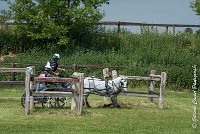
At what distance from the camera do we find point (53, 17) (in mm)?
34938

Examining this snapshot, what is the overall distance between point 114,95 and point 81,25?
16.1m

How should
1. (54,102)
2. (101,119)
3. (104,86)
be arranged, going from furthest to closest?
(104,86), (54,102), (101,119)

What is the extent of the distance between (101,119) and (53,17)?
64.1ft

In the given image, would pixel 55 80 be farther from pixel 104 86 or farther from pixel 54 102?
pixel 104 86

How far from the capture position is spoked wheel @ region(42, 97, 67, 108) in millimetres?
18656

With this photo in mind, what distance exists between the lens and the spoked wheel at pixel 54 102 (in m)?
18.7

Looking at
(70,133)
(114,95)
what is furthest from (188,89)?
(70,133)

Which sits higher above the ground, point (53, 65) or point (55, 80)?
point (53, 65)

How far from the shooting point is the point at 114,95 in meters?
19.4

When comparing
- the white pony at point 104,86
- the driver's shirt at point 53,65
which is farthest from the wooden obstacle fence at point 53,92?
the driver's shirt at point 53,65

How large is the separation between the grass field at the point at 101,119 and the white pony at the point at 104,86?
21.6 inches

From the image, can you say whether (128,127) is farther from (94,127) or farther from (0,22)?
(0,22)

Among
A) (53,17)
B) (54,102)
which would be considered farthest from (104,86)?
(53,17)

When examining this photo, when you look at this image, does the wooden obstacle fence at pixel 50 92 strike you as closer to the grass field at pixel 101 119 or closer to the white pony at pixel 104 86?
the grass field at pixel 101 119
